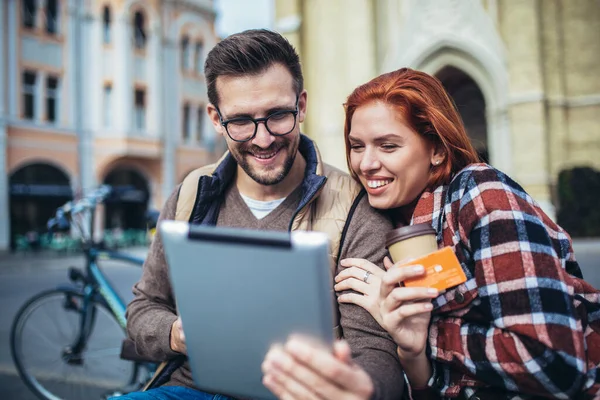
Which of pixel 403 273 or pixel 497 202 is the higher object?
pixel 497 202

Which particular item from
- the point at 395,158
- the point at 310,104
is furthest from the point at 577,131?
the point at 395,158

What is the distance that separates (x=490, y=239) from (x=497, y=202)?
0.40 feet

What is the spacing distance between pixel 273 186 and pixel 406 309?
106 cm

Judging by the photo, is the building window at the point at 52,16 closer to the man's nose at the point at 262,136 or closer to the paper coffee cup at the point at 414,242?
the man's nose at the point at 262,136

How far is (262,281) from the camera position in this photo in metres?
1.14

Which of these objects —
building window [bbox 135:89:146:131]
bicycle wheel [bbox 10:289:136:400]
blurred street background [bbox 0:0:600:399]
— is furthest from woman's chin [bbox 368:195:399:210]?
building window [bbox 135:89:146:131]

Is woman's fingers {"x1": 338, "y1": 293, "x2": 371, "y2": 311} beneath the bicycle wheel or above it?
above

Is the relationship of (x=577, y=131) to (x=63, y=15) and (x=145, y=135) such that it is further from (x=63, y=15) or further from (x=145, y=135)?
(x=63, y=15)

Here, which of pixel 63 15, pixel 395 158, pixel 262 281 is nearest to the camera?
pixel 262 281

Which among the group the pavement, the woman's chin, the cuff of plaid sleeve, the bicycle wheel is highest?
the woman's chin

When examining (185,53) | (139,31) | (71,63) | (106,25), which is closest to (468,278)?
(71,63)

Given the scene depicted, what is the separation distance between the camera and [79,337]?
3.82m

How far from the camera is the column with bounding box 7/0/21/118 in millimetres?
18453

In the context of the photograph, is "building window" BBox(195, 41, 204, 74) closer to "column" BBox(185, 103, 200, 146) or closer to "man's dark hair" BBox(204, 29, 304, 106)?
"column" BBox(185, 103, 200, 146)
